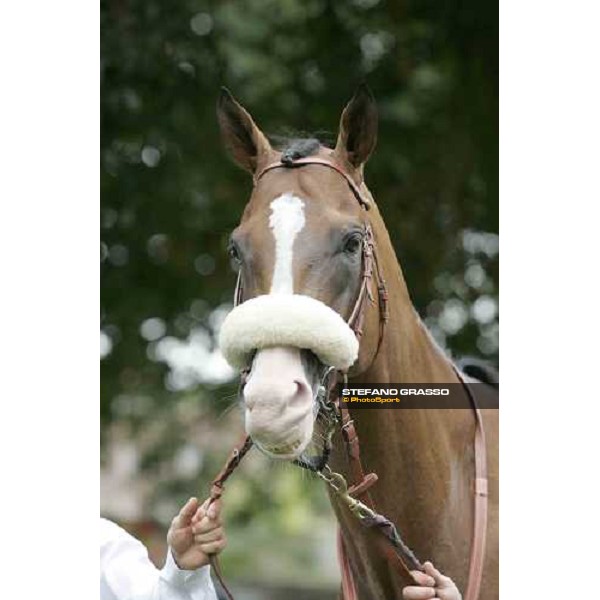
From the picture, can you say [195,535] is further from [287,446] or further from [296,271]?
[296,271]

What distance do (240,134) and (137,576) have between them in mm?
777

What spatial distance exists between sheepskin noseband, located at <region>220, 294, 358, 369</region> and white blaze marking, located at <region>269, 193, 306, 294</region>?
3 centimetres

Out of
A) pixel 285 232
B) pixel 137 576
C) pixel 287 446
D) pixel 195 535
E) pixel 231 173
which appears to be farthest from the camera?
pixel 231 173

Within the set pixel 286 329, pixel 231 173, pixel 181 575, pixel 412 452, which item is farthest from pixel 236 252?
pixel 231 173

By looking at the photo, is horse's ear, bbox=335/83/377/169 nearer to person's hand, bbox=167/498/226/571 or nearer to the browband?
the browband

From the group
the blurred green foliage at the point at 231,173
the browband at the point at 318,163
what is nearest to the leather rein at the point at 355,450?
the browband at the point at 318,163

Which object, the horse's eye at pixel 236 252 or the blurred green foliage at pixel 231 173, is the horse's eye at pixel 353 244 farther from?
the blurred green foliage at pixel 231 173

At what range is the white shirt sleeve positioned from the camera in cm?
168

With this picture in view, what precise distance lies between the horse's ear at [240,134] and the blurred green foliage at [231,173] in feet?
0.93

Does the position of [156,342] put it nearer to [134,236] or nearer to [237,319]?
[134,236]

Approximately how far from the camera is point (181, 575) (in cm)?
166
